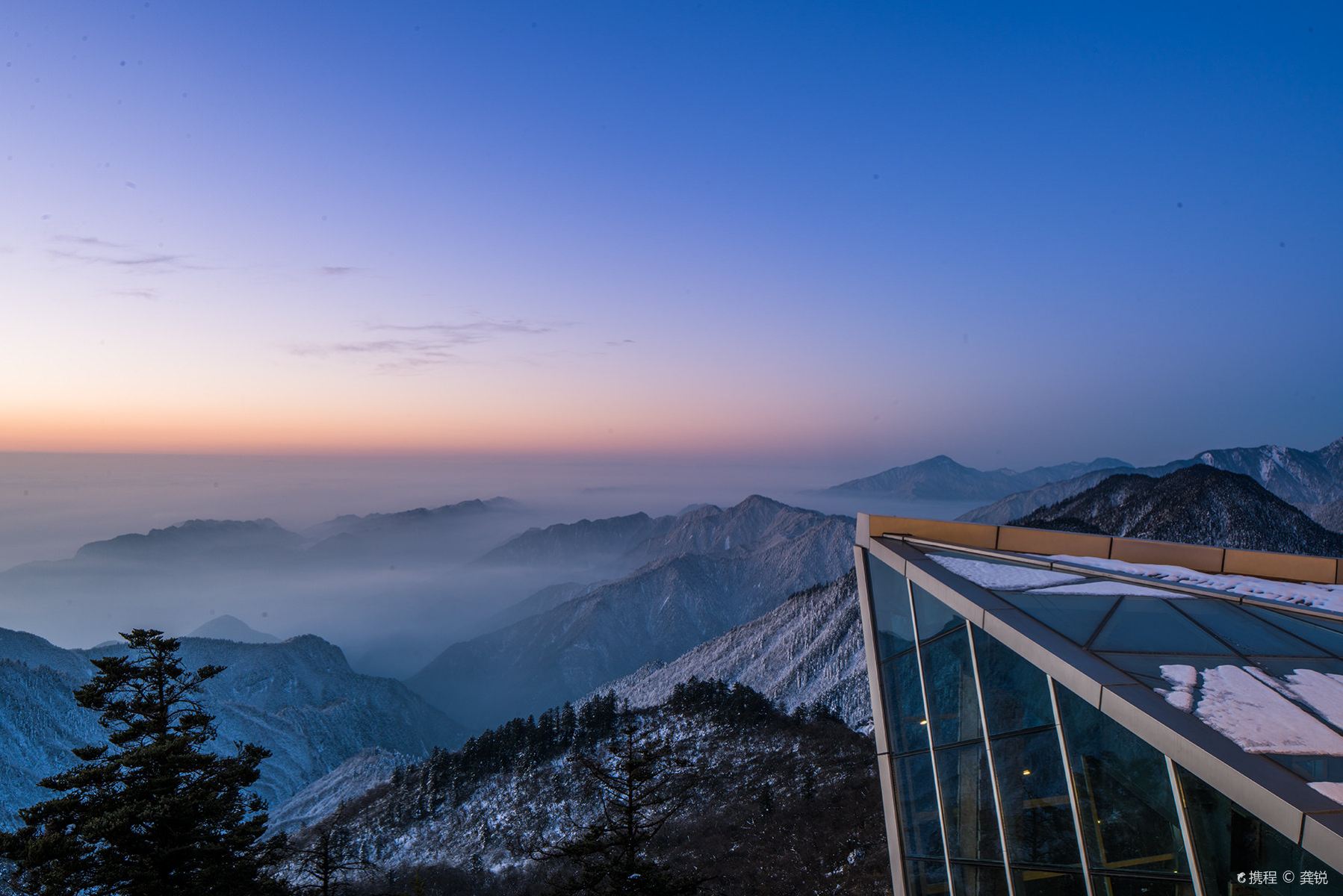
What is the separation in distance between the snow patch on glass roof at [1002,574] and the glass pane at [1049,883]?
158 inches

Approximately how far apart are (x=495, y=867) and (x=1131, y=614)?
230 ft

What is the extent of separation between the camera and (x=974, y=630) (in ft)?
32.6

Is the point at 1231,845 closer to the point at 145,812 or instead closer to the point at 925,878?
the point at 925,878

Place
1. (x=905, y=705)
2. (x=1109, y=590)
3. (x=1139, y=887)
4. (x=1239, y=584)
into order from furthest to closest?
1. (x=905, y=705)
2. (x=1239, y=584)
3. (x=1109, y=590)
4. (x=1139, y=887)

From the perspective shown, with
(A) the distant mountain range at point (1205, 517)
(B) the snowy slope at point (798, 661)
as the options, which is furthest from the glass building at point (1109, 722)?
(A) the distant mountain range at point (1205, 517)

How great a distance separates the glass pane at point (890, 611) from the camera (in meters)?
12.5

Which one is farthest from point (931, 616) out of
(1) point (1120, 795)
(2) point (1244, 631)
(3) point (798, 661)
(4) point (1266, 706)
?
(3) point (798, 661)

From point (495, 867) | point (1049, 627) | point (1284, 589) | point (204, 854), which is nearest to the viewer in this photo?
point (1049, 627)

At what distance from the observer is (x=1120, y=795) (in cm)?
676

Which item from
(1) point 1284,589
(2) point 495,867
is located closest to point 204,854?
(1) point 1284,589

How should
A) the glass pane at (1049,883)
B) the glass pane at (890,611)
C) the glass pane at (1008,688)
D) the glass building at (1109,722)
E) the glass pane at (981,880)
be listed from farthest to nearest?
the glass pane at (890,611) → the glass pane at (981,880) → the glass pane at (1008,688) → the glass pane at (1049,883) → the glass building at (1109,722)

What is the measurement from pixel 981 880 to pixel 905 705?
318cm

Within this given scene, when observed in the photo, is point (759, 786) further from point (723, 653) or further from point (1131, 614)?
point (723, 653)

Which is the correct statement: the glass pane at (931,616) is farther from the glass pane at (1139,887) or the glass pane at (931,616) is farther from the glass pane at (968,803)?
the glass pane at (1139,887)
